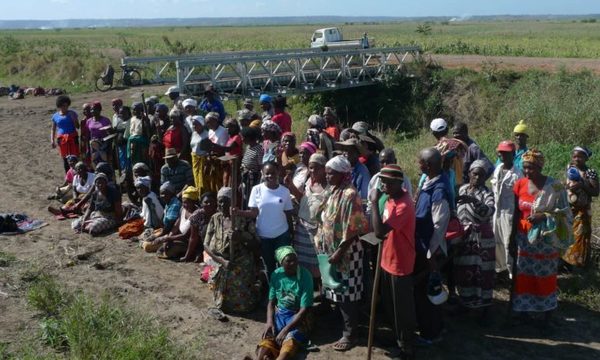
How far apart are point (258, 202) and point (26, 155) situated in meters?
9.05

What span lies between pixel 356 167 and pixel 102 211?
413cm

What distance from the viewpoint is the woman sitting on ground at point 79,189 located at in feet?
29.1

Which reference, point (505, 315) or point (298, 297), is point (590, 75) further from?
point (298, 297)

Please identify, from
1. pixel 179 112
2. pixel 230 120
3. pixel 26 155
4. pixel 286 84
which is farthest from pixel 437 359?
pixel 286 84

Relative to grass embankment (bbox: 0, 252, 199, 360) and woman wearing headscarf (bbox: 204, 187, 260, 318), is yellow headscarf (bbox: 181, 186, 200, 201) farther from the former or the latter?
grass embankment (bbox: 0, 252, 199, 360)

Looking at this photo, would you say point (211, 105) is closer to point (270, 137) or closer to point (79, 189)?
point (79, 189)

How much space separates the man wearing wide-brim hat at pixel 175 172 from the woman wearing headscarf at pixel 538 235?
4.21m

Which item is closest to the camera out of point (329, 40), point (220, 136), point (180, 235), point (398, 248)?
point (398, 248)

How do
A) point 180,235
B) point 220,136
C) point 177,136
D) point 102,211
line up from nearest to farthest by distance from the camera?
point 180,235 → point 220,136 → point 177,136 → point 102,211

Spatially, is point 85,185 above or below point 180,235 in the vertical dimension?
above

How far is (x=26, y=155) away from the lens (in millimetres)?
13141

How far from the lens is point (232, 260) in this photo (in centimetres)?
593

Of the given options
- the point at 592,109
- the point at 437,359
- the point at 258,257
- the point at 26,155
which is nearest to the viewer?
the point at 437,359

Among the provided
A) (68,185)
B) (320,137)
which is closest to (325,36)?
(68,185)
